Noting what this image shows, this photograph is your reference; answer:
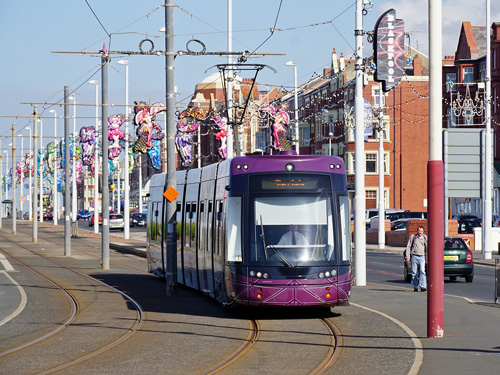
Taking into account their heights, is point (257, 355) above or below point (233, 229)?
below

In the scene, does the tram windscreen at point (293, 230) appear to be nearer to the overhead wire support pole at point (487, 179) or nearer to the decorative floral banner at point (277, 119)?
the decorative floral banner at point (277, 119)

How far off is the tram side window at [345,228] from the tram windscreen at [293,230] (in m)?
0.21

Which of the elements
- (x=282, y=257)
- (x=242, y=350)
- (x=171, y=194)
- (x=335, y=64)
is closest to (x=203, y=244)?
(x=171, y=194)

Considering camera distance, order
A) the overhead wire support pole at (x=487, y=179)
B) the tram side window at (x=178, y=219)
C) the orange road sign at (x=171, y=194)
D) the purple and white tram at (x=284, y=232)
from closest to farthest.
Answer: the purple and white tram at (x=284, y=232), the orange road sign at (x=171, y=194), the tram side window at (x=178, y=219), the overhead wire support pole at (x=487, y=179)

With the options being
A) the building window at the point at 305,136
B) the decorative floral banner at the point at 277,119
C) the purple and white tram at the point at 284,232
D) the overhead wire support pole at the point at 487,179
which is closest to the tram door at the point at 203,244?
the purple and white tram at the point at 284,232

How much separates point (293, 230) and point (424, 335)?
3.75 m

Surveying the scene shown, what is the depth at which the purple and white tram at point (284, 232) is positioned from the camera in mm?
18047

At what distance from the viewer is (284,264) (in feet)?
59.4

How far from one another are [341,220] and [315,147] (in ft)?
252

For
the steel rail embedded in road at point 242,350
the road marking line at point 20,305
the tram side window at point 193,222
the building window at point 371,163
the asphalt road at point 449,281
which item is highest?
the building window at point 371,163

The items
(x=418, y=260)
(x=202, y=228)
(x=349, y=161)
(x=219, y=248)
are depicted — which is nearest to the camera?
(x=219, y=248)

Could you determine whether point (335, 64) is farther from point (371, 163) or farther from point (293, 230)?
point (293, 230)

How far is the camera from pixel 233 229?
61.2ft

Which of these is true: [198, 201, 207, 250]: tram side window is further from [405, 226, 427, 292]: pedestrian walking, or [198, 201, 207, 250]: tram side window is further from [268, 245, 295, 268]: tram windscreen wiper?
[405, 226, 427, 292]: pedestrian walking
